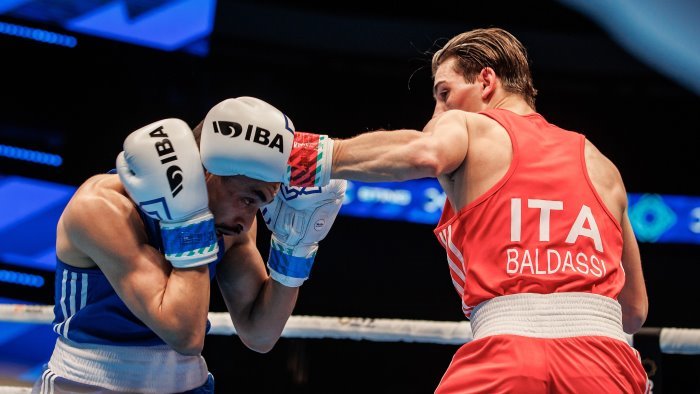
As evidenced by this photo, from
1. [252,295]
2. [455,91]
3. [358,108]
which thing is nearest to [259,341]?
[252,295]

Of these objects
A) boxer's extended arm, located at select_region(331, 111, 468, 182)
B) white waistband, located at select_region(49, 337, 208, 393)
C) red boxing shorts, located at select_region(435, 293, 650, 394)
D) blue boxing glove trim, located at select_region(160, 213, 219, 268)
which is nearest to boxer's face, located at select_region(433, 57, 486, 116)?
boxer's extended arm, located at select_region(331, 111, 468, 182)

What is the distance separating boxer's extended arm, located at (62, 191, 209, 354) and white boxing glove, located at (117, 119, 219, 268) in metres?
0.06

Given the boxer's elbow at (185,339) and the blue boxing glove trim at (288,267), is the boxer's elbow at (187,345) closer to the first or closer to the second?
the boxer's elbow at (185,339)

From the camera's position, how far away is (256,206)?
83.4 inches

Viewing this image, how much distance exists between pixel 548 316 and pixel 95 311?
44.1 inches

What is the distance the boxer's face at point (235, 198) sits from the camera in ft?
6.77

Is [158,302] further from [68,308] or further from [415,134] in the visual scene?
[415,134]

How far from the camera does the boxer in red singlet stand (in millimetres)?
1786

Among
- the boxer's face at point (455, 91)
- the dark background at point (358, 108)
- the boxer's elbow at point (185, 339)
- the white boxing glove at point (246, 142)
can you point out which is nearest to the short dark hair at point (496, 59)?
the boxer's face at point (455, 91)

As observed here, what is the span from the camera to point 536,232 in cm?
189

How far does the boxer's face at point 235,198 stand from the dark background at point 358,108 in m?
3.96

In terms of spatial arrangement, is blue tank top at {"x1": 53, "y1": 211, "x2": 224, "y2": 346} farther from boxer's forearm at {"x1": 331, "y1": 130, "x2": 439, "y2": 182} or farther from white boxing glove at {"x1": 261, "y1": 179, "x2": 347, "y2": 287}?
boxer's forearm at {"x1": 331, "y1": 130, "x2": 439, "y2": 182}

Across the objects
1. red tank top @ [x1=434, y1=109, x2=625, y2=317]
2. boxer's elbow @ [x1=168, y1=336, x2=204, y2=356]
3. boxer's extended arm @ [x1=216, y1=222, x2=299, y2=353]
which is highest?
red tank top @ [x1=434, y1=109, x2=625, y2=317]

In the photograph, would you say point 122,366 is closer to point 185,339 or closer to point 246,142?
point 185,339
